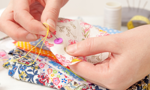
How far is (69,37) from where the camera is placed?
64 cm

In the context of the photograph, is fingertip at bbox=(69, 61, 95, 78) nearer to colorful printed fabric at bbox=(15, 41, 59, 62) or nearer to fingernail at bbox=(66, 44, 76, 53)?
fingernail at bbox=(66, 44, 76, 53)

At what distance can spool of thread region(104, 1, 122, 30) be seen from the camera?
1.00 m

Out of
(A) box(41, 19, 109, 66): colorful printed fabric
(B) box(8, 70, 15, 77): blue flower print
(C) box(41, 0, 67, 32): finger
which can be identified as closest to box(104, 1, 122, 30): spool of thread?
(A) box(41, 19, 109, 66): colorful printed fabric

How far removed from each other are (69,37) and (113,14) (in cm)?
47

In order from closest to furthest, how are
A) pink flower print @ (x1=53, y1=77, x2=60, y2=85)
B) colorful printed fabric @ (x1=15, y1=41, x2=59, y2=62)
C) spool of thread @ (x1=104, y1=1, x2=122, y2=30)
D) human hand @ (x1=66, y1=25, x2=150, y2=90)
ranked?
1. human hand @ (x1=66, y1=25, x2=150, y2=90)
2. pink flower print @ (x1=53, y1=77, x2=60, y2=85)
3. colorful printed fabric @ (x1=15, y1=41, x2=59, y2=62)
4. spool of thread @ (x1=104, y1=1, x2=122, y2=30)

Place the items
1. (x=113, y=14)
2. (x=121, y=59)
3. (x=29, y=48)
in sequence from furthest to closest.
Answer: (x=113, y=14), (x=29, y=48), (x=121, y=59)

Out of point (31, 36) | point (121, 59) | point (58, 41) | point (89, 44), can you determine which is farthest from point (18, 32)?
point (121, 59)

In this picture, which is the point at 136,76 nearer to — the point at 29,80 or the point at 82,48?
the point at 82,48

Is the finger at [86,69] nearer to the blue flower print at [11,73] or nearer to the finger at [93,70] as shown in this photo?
the finger at [93,70]

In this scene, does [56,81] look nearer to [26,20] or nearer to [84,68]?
[84,68]

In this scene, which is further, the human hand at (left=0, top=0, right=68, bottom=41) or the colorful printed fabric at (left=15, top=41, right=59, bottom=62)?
the colorful printed fabric at (left=15, top=41, right=59, bottom=62)

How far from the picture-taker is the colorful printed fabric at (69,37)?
59 centimetres

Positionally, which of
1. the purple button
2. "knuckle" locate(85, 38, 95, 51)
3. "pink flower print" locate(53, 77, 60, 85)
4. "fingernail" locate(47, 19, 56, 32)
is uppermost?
"fingernail" locate(47, 19, 56, 32)

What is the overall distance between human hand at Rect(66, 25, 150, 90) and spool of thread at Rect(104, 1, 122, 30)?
1.52 feet
